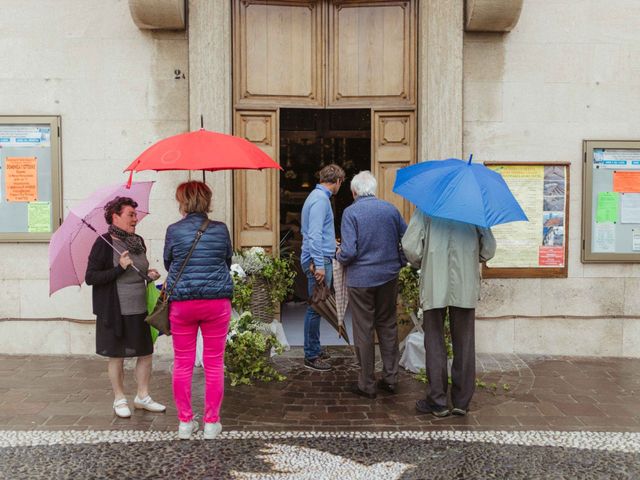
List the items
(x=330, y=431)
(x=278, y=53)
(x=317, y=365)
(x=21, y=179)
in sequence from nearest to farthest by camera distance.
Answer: (x=330, y=431) < (x=317, y=365) < (x=21, y=179) < (x=278, y=53)

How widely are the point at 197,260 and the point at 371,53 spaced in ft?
12.5

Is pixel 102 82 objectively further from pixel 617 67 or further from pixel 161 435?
pixel 617 67

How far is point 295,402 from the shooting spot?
5.47 meters

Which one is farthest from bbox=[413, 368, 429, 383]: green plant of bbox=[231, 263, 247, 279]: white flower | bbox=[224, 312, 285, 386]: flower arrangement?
bbox=[231, 263, 247, 279]: white flower

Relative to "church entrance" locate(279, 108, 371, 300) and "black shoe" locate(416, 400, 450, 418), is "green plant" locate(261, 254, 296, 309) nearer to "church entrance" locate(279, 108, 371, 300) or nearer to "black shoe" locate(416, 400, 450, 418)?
"church entrance" locate(279, 108, 371, 300)

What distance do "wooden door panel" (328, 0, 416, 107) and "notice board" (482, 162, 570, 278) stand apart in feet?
4.84

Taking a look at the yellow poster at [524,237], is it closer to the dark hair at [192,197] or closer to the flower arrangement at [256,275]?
the flower arrangement at [256,275]

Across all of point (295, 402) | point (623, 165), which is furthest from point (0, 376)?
point (623, 165)

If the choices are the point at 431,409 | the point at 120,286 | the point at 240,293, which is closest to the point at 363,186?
the point at 240,293

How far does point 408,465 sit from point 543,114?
14.0 ft

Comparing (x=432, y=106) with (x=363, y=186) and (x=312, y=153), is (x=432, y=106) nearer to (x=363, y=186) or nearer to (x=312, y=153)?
(x=363, y=186)

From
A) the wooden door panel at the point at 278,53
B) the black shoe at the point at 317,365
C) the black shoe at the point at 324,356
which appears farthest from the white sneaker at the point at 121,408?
the wooden door panel at the point at 278,53

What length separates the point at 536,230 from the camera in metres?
7.05

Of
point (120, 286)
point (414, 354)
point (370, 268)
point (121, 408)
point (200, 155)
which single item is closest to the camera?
point (200, 155)
